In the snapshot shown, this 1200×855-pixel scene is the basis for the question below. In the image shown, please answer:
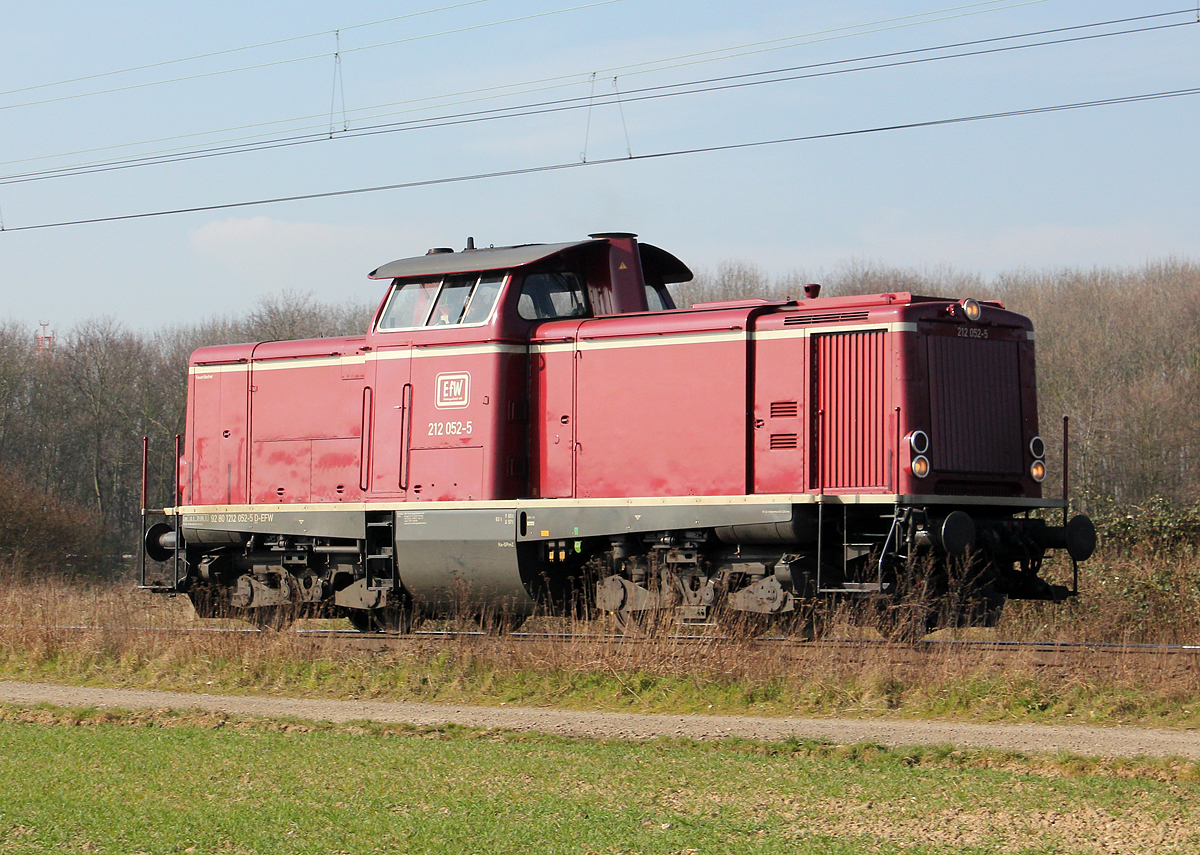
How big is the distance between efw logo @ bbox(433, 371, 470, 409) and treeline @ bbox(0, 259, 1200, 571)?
33.2m

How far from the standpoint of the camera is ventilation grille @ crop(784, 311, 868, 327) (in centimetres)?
1298

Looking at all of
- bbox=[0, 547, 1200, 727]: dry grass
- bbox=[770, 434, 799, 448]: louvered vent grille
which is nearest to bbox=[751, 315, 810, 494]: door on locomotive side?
bbox=[770, 434, 799, 448]: louvered vent grille

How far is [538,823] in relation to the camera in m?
6.98

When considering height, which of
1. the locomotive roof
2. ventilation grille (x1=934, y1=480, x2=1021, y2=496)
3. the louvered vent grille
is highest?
the locomotive roof

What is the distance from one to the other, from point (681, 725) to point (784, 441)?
3.97 m

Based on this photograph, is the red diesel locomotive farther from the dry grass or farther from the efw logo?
the dry grass

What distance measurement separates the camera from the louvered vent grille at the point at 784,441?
13.2 meters

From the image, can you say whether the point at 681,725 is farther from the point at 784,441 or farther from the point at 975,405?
the point at 975,405

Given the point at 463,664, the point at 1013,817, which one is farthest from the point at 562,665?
the point at 1013,817

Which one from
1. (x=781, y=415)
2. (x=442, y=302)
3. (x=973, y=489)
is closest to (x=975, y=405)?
(x=973, y=489)

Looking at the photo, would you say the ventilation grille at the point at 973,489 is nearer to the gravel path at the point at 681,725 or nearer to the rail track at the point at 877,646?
the rail track at the point at 877,646

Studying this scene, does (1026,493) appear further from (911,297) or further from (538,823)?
(538,823)

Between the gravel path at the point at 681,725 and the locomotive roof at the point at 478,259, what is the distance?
5133 mm

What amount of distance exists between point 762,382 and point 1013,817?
6.95 m
